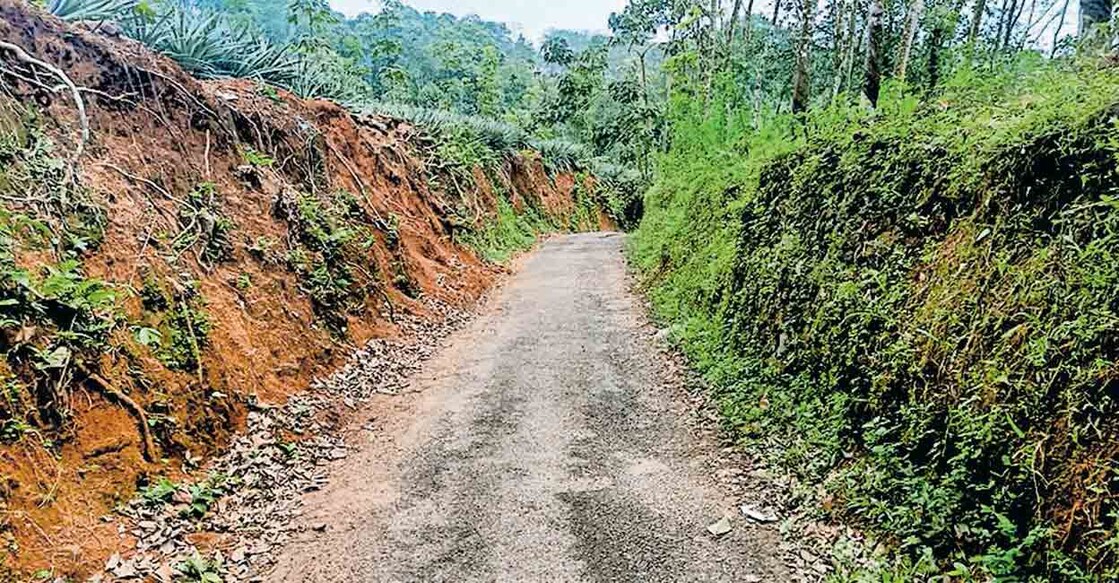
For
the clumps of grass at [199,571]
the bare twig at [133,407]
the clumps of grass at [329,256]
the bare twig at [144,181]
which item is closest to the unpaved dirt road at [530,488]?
the clumps of grass at [199,571]

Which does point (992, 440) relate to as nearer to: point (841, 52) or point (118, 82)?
point (118, 82)

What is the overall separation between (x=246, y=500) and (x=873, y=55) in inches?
312

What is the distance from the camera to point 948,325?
158 inches

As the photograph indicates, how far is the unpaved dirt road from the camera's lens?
3848mm

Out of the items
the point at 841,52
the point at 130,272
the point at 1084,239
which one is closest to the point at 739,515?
the point at 1084,239

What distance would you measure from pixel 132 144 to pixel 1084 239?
7.80m

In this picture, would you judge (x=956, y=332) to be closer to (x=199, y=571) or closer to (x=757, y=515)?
(x=757, y=515)

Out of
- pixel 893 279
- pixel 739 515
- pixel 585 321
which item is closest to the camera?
pixel 739 515

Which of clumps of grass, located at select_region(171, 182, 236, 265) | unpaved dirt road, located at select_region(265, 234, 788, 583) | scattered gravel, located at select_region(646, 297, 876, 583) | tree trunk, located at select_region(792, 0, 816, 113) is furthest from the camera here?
tree trunk, located at select_region(792, 0, 816, 113)

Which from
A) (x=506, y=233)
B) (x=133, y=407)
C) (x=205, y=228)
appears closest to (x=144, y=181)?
(x=205, y=228)

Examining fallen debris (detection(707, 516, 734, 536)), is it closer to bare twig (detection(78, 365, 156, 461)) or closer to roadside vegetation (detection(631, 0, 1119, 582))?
roadside vegetation (detection(631, 0, 1119, 582))

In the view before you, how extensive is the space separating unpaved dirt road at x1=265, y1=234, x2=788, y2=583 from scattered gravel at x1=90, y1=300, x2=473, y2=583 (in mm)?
195

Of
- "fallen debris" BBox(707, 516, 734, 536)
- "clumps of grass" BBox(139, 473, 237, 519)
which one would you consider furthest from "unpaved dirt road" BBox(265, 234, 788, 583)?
"clumps of grass" BBox(139, 473, 237, 519)

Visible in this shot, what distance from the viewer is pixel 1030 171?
389cm
